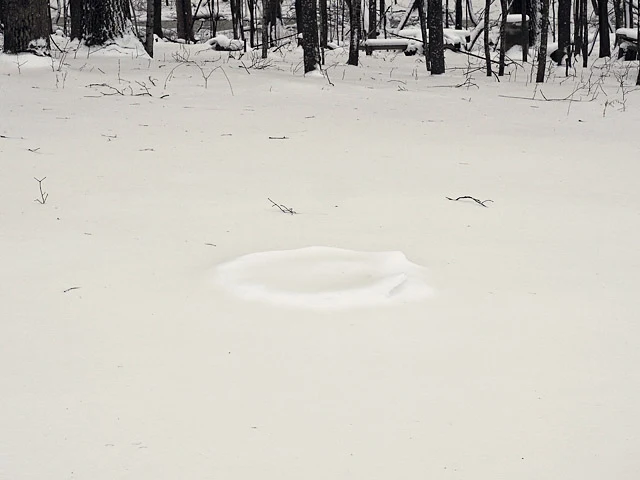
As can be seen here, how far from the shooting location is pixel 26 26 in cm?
845

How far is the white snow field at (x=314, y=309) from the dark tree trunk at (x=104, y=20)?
4.97m

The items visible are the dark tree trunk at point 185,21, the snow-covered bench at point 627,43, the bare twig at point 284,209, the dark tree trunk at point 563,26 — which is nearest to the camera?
the bare twig at point 284,209

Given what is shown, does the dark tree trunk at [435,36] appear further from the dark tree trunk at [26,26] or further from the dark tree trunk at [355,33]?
the dark tree trunk at [26,26]

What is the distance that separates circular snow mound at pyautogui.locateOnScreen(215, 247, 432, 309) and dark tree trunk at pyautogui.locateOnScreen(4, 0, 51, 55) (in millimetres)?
6706

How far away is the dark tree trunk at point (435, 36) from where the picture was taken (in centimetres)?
1152

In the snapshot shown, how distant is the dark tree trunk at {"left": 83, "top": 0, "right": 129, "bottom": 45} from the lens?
984 centimetres

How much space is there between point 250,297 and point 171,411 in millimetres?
726

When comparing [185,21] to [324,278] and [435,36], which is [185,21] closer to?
[435,36]

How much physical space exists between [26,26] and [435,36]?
6.15m

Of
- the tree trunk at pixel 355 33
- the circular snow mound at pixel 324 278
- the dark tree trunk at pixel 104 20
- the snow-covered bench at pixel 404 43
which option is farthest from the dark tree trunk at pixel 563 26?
the circular snow mound at pixel 324 278

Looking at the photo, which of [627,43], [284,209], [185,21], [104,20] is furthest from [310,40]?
[185,21]

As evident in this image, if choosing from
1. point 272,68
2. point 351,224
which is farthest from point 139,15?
point 351,224

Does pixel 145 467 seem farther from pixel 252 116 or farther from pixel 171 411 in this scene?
pixel 252 116

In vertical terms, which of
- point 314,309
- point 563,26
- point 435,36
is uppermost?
point 563,26
